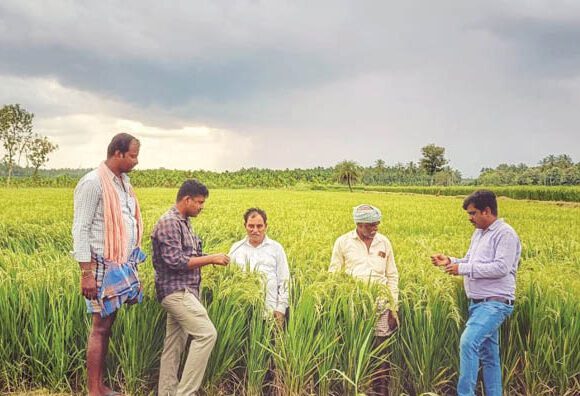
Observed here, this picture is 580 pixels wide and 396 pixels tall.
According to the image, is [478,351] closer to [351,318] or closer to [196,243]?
[351,318]

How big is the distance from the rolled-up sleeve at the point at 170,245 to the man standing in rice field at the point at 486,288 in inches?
77.4

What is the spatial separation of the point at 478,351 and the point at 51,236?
982cm

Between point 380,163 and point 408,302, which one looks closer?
point 408,302

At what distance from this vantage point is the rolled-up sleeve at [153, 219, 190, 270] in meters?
3.51

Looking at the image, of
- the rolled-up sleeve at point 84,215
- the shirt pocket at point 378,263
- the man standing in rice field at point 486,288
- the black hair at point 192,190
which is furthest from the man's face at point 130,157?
the man standing in rice field at point 486,288

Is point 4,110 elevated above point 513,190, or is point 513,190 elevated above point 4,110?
point 4,110

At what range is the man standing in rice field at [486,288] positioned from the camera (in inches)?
139

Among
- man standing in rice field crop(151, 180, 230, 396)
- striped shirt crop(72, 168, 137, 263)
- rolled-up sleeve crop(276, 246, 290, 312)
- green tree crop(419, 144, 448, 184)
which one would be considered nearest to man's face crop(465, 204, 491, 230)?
rolled-up sleeve crop(276, 246, 290, 312)

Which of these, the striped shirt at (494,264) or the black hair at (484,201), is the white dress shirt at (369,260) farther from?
the black hair at (484,201)

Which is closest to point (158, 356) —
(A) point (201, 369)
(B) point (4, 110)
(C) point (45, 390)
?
(A) point (201, 369)

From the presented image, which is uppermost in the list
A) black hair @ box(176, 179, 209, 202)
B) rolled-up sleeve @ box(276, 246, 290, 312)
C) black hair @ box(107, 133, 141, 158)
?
black hair @ box(107, 133, 141, 158)

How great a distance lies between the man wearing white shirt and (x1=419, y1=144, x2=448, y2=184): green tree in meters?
116

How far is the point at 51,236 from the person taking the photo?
35.2 ft

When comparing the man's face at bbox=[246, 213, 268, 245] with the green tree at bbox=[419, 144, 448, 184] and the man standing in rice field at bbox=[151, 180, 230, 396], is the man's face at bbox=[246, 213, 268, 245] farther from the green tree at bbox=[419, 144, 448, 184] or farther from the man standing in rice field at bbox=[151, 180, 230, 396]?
the green tree at bbox=[419, 144, 448, 184]
